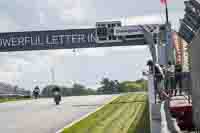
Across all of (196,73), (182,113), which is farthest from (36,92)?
(196,73)

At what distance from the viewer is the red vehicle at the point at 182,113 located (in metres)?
17.2

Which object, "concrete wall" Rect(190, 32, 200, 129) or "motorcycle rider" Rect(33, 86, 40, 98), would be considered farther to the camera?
"motorcycle rider" Rect(33, 86, 40, 98)

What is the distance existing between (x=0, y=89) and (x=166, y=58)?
46.5m

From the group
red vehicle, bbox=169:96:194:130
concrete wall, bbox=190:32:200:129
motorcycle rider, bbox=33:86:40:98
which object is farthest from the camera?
motorcycle rider, bbox=33:86:40:98

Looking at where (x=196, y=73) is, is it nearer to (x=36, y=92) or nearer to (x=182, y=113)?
(x=182, y=113)

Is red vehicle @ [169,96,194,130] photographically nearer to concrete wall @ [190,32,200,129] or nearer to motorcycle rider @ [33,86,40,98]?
concrete wall @ [190,32,200,129]

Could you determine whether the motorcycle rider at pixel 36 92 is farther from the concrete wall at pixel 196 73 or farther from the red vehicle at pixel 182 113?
the concrete wall at pixel 196 73

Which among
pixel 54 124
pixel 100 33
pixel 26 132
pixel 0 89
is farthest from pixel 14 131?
pixel 0 89

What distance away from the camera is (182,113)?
57.4 ft

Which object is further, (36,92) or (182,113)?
(36,92)

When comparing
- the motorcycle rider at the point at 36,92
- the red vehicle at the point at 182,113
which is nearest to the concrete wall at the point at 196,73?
the red vehicle at the point at 182,113

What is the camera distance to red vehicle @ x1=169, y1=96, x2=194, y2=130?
17.2 metres

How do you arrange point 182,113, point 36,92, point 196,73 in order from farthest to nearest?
point 36,92 → point 182,113 → point 196,73

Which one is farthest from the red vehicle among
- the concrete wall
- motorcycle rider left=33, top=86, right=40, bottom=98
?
motorcycle rider left=33, top=86, right=40, bottom=98
